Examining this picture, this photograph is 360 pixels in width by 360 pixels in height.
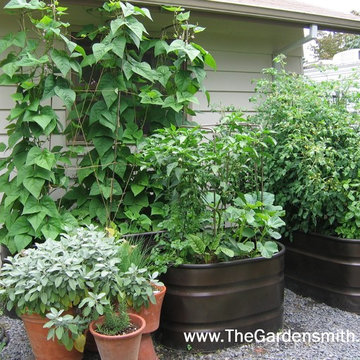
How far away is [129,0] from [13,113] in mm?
1343

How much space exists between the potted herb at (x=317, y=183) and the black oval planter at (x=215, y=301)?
84cm

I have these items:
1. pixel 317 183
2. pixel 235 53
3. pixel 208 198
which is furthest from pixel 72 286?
pixel 235 53

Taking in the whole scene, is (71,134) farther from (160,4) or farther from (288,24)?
(288,24)

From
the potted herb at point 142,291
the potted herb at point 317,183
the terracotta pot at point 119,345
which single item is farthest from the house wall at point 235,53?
the terracotta pot at point 119,345

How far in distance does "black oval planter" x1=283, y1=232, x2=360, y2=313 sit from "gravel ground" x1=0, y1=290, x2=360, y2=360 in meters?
0.16

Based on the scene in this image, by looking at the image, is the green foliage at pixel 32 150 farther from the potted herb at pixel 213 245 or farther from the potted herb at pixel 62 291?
the potted herb at pixel 213 245

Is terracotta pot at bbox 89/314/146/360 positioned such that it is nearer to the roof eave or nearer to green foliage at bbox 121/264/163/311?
green foliage at bbox 121/264/163/311

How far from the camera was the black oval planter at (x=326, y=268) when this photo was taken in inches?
136

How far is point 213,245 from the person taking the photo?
2941 millimetres

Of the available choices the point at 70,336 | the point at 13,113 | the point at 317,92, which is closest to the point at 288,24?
the point at 317,92

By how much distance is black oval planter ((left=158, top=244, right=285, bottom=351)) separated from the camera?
2.79m

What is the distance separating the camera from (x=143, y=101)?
11.4 feet

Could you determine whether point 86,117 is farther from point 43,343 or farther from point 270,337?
point 270,337

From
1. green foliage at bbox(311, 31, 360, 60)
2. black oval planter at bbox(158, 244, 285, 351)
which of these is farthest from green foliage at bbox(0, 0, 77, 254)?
green foliage at bbox(311, 31, 360, 60)
